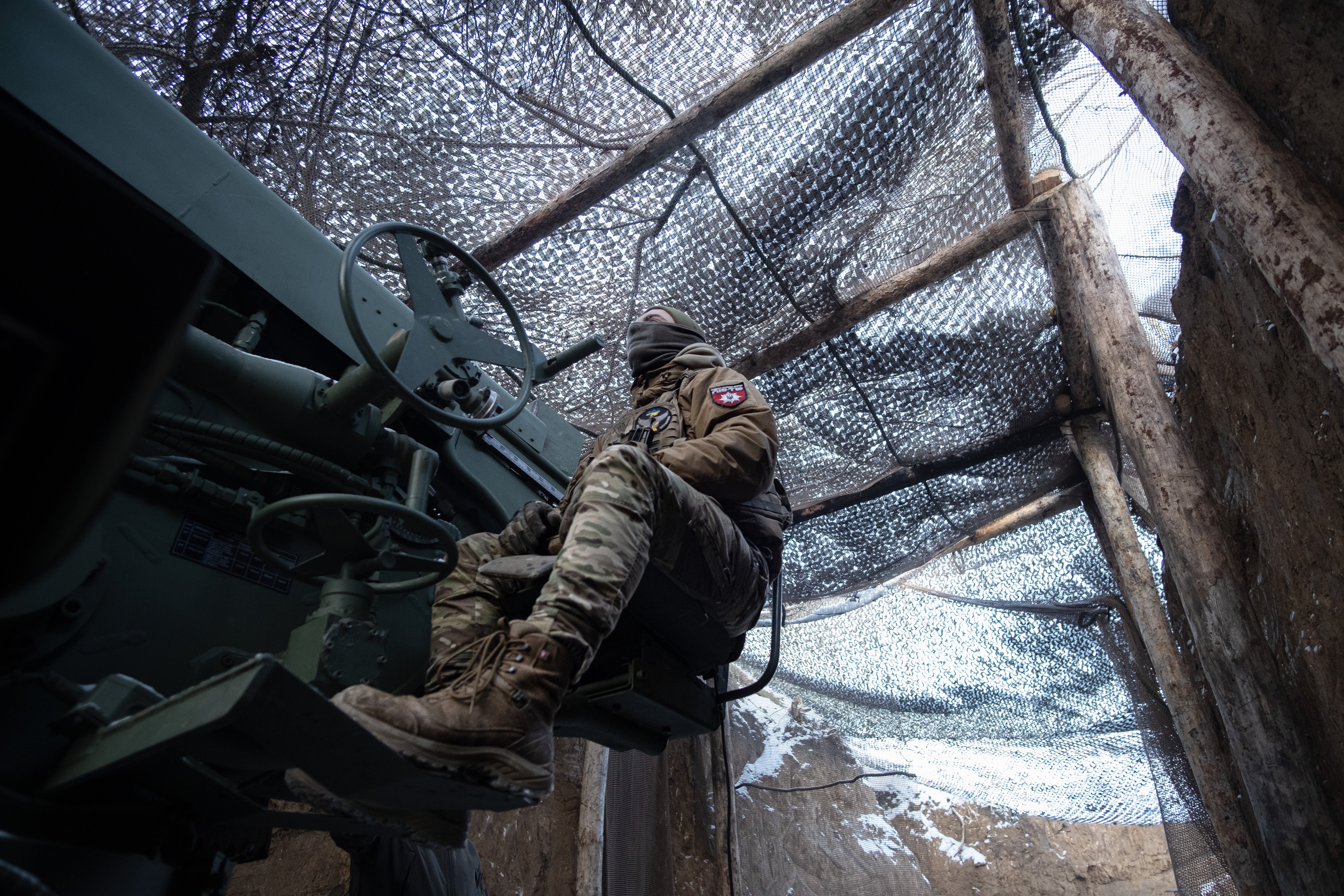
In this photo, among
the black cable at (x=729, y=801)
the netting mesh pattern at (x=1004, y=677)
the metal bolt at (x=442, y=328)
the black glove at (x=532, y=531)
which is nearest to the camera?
the metal bolt at (x=442, y=328)

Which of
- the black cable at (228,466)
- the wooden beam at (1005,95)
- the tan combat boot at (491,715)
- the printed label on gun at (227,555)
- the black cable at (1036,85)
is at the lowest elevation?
the tan combat boot at (491,715)

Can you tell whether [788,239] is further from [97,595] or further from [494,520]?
[97,595]

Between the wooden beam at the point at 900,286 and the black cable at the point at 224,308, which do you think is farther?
the wooden beam at the point at 900,286

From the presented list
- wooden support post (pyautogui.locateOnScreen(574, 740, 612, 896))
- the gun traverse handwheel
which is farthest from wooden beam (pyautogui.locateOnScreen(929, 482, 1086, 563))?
the gun traverse handwheel

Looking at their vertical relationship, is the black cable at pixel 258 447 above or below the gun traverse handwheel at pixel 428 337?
below

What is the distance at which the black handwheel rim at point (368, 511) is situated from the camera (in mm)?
1387

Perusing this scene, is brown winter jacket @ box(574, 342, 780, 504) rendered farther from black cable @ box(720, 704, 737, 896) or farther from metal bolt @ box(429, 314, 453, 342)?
black cable @ box(720, 704, 737, 896)

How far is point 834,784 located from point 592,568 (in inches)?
211

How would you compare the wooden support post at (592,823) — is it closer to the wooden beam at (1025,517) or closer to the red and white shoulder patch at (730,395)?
the red and white shoulder patch at (730,395)

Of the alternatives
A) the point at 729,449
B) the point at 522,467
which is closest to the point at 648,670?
the point at 729,449

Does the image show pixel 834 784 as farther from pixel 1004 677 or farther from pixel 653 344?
pixel 653 344

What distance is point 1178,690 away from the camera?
308cm

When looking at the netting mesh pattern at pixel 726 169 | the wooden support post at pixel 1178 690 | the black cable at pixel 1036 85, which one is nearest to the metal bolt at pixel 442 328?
the netting mesh pattern at pixel 726 169

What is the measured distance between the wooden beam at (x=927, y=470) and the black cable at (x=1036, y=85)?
1.37 meters
